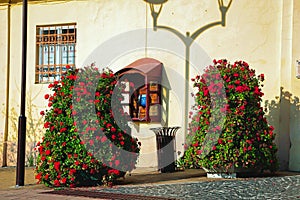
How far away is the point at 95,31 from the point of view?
12578 millimetres

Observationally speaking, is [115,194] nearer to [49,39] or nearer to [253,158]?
[253,158]

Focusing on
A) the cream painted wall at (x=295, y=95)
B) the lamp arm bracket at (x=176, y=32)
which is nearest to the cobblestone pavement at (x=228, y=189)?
the cream painted wall at (x=295, y=95)

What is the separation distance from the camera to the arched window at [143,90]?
11.5m

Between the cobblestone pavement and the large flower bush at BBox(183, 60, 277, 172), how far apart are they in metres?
0.44

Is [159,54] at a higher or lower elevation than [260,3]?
lower

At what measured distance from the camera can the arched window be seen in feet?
37.6

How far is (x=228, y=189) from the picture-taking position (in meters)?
8.09

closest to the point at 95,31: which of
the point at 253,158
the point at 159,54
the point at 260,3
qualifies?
the point at 159,54

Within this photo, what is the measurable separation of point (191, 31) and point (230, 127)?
3188 millimetres

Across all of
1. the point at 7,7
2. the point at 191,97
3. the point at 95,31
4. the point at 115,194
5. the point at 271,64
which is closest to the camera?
the point at 115,194

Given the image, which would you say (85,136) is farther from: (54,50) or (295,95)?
(54,50)

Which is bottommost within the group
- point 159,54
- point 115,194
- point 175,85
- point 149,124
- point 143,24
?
point 115,194

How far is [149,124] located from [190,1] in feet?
9.78

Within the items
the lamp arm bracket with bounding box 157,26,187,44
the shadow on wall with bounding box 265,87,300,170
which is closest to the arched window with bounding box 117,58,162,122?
the lamp arm bracket with bounding box 157,26,187,44
